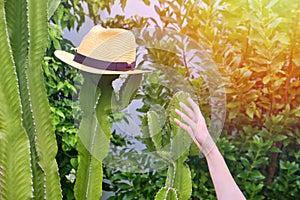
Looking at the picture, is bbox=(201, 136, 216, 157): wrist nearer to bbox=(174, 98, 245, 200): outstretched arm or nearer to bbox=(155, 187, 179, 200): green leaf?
bbox=(174, 98, 245, 200): outstretched arm

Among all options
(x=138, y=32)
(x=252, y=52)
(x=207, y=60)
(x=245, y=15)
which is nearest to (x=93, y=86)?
(x=138, y=32)

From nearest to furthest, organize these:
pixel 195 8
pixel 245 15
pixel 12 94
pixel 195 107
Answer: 1. pixel 12 94
2. pixel 195 107
3. pixel 245 15
4. pixel 195 8

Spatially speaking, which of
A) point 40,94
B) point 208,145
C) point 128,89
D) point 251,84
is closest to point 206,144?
point 208,145

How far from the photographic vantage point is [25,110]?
3.70 feet

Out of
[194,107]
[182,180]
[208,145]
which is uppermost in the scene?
[194,107]

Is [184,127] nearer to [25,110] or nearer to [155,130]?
[155,130]

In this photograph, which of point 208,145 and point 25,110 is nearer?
point 25,110

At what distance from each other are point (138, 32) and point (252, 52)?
0.82 metres

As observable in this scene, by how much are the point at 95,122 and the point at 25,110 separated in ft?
→ 0.74

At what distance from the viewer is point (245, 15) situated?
183cm

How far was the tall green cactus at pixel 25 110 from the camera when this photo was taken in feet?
3.42

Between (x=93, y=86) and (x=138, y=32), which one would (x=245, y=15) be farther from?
(x=93, y=86)

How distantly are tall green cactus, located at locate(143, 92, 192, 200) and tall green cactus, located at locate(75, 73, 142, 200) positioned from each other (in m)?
0.09

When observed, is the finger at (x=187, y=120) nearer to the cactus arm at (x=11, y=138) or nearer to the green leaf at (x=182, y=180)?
the green leaf at (x=182, y=180)
